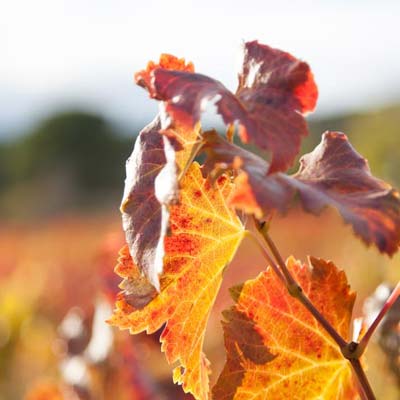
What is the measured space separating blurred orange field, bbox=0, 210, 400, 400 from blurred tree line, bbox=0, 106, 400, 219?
15694mm

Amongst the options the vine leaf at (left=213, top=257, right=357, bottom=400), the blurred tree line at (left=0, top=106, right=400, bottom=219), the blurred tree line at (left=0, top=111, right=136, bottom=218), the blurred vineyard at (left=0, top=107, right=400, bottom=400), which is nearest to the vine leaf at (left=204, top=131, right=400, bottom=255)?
the blurred vineyard at (left=0, top=107, right=400, bottom=400)

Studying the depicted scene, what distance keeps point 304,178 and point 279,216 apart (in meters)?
0.12

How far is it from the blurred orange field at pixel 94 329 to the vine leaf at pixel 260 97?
2.4 inches

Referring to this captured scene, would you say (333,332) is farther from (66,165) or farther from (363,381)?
(66,165)

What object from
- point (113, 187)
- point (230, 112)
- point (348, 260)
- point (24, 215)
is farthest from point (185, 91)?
point (113, 187)

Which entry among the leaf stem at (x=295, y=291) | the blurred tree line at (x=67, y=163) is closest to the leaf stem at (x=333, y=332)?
the leaf stem at (x=295, y=291)

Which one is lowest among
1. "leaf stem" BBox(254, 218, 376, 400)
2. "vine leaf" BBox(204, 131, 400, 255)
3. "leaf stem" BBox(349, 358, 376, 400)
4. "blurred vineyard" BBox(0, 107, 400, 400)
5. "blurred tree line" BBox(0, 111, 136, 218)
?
"blurred tree line" BBox(0, 111, 136, 218)

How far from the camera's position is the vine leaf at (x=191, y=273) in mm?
848

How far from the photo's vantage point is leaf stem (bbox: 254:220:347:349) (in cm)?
76

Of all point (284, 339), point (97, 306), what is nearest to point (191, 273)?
point (284, 339)

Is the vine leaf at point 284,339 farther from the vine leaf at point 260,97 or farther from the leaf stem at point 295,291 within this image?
the vine leaf at point 260,97

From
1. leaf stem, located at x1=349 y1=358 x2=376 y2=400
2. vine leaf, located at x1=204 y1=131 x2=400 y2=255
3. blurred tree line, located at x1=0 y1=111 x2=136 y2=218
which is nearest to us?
A: vine leaf, located at x1=204 y1=131 x2=400 y2=255

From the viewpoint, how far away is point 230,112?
2.32 ft

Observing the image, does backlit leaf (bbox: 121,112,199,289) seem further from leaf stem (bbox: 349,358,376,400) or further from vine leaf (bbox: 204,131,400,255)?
leaf stem (bbox: 349,358,376,400)
